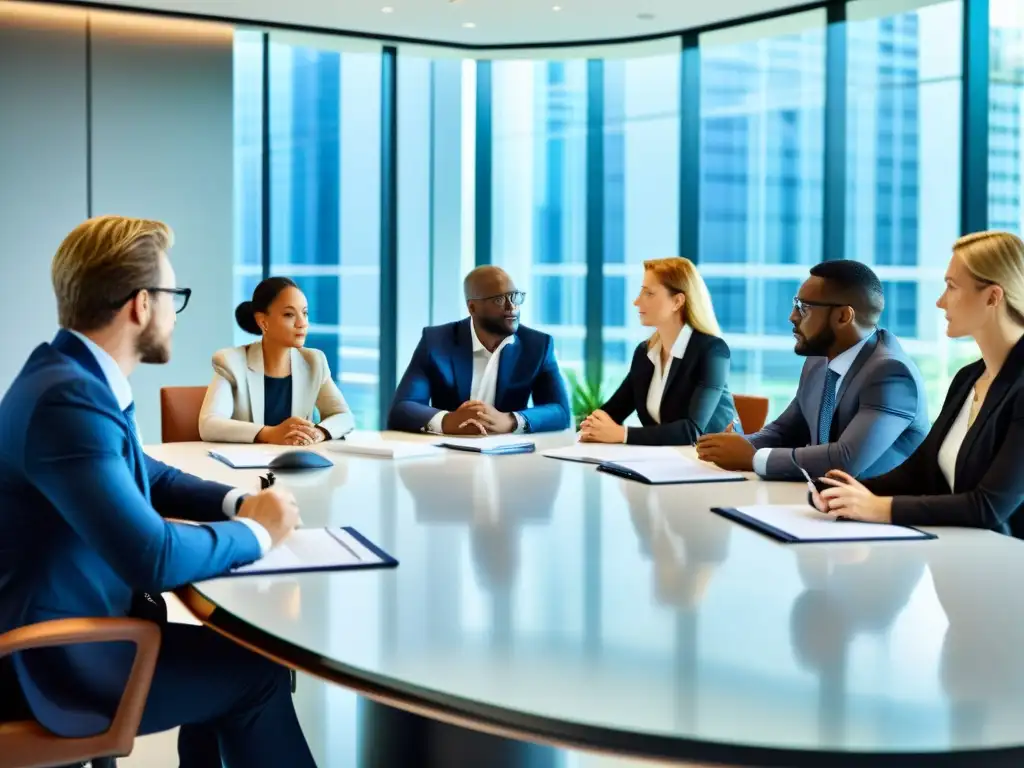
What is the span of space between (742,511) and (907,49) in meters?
5.46

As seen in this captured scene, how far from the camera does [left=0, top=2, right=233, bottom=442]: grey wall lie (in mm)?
6938

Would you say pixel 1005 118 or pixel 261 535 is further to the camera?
pixel 1005 118

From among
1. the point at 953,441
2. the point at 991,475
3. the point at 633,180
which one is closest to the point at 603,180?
the point at 633,180

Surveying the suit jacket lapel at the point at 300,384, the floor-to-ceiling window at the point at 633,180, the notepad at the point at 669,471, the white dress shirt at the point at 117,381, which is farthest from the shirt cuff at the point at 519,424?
the floor-to-ceiling window at the point at 633,180

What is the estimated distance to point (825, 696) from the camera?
130 centimetres

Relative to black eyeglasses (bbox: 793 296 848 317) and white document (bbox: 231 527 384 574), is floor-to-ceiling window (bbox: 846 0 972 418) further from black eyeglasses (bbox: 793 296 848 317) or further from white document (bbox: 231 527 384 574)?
white document (bbox: 231 527 384 574)

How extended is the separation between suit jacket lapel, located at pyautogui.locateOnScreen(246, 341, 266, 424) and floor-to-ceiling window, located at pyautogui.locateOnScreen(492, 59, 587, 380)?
15.3ft

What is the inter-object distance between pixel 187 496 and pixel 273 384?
5.70ft

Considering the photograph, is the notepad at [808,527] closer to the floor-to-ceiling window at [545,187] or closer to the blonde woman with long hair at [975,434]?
the blonde woman with long hair at [975,434]

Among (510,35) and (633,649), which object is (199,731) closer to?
(633,649)

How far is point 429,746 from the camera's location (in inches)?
95.3

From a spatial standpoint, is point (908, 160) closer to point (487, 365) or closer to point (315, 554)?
point (487, 365)

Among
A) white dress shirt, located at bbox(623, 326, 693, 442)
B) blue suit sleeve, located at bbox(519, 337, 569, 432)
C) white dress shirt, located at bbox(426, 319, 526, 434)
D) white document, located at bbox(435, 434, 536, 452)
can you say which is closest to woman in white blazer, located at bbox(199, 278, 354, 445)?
white document, located at bbox(435, 434, 536, 452)

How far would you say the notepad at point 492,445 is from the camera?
11.7ft
